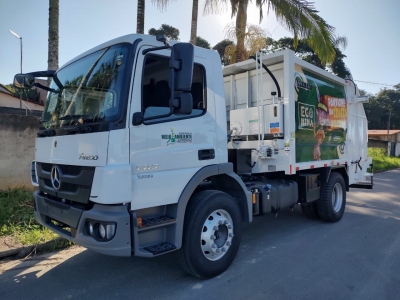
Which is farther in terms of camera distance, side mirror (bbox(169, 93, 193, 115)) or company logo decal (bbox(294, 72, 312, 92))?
company logo decal (bbox(294, 72, 312, 92))

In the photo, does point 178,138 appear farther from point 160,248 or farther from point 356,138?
point 356,138

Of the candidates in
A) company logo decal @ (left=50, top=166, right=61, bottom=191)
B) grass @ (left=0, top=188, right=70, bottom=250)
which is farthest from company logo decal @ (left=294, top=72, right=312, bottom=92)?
grass @ (left=0, top=188, right=70, bottom=250)

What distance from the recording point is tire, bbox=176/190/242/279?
12.5 ft

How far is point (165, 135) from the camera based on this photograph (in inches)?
141

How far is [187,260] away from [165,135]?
145cm

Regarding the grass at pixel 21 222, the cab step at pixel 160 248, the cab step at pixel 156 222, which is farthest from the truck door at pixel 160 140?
the grass at pixel 21 222

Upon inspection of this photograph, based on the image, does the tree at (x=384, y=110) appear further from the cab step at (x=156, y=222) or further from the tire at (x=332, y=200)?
the cab step at (x=156, y=222)

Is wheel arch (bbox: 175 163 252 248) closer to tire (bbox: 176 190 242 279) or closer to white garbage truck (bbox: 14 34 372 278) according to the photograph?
white garbage truck (bbox: 14 34 372 278)

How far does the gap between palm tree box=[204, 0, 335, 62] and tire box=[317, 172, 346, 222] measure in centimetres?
560

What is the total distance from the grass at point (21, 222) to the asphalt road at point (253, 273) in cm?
43

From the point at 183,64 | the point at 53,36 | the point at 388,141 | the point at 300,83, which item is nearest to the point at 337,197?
the point at 300,83

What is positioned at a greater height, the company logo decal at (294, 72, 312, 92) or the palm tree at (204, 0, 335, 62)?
the palm tree at (204, 0, 335, 62)

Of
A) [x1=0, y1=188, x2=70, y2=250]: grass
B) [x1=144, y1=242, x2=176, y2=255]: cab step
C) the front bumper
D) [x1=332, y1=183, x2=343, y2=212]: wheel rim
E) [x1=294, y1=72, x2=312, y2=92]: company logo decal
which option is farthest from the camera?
[x1=332, y1=183, x2=343, y2=212]: wheel rim

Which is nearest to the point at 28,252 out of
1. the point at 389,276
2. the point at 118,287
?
the point at 118,287
